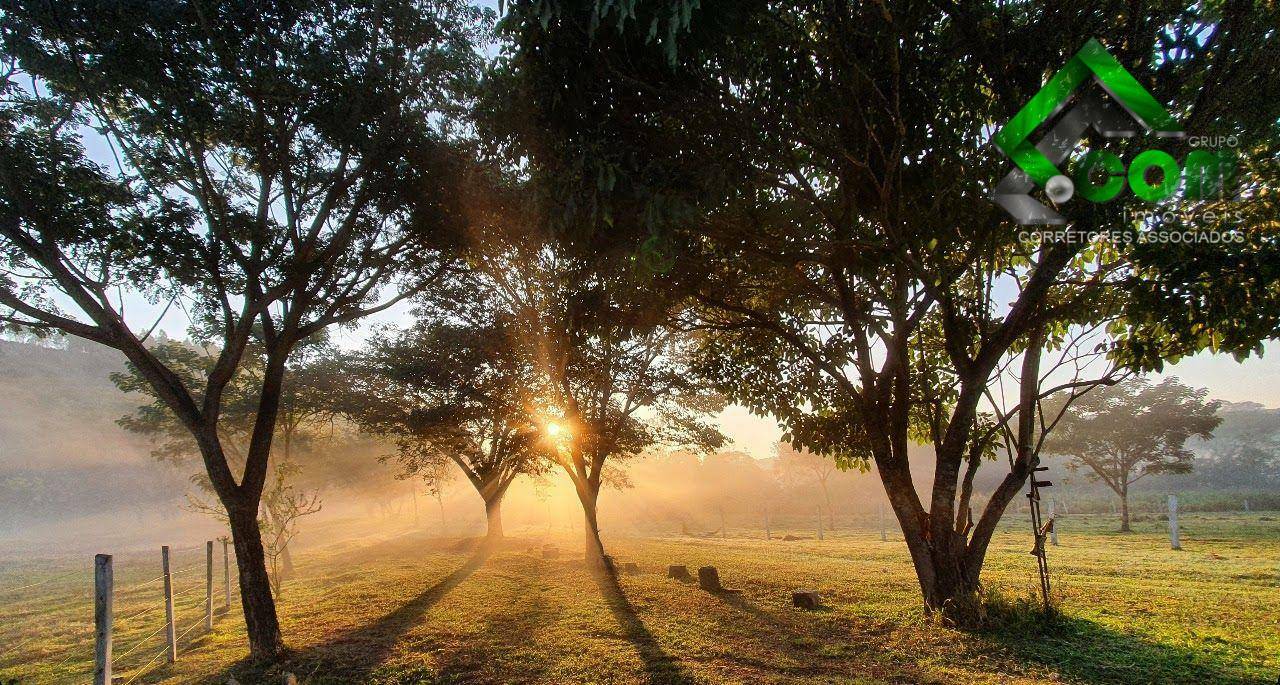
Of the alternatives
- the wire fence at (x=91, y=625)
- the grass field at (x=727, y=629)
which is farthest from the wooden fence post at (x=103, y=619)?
the grass field at (x=727, y=629)

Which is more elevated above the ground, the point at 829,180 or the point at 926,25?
the point at 926,25

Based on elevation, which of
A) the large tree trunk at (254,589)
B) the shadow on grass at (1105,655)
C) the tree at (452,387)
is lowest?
the shadow on grass at (1105,655)

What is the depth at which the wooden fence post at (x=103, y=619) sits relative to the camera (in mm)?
5797

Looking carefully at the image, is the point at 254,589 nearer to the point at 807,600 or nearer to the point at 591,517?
the point at 807,600

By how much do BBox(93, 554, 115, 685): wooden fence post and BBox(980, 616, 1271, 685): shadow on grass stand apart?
10.5m

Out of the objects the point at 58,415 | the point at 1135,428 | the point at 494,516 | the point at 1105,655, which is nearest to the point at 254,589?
the point at 1105,655

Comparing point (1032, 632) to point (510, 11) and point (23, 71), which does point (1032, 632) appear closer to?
point (510, 11)

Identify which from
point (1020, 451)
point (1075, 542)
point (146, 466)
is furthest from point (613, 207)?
point (146, 466)

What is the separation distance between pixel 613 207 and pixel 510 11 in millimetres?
2508

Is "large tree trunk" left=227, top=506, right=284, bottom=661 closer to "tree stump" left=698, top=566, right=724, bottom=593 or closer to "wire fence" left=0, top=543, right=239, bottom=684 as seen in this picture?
"wire fence" left=0, top=543, right=239, bottom=684

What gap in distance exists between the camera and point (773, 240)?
8125 mm

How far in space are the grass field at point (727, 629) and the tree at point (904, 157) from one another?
1.78 metres

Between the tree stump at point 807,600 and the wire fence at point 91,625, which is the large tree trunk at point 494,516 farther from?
the tree stump at point 807,600

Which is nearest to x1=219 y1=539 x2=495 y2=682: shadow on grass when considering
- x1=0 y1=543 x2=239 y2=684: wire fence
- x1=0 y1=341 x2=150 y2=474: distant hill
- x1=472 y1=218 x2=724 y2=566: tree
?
x1=0 y1=543 x2=239 y2=684: wire fence
